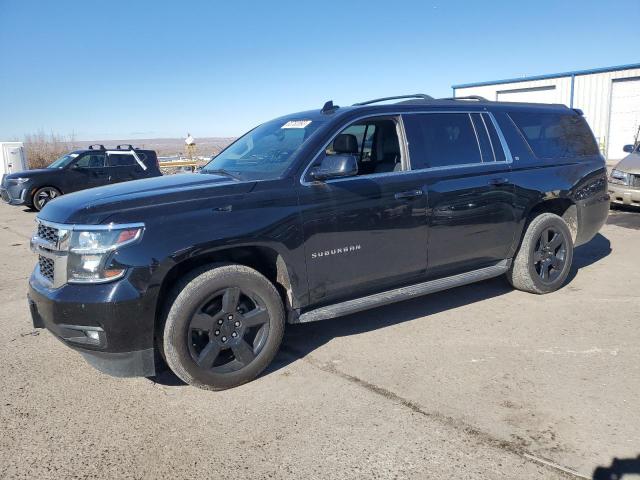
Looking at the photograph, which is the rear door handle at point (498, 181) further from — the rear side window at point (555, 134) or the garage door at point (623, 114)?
the garage door at point (623, 114)

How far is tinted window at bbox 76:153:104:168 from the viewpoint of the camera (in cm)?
1467

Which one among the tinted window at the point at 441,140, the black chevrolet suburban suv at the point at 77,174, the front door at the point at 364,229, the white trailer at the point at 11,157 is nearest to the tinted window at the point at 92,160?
the black chevrolet suburban suv at the point at 77,174

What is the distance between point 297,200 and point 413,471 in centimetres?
190

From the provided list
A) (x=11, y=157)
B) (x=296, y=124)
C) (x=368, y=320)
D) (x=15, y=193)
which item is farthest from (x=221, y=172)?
(x=11, y=157)

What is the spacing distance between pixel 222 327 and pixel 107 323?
0.73m

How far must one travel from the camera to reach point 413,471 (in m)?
2.60

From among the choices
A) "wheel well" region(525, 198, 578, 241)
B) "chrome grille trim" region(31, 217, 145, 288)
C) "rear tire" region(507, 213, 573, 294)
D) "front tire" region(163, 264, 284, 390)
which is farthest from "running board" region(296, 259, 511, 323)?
"chrome grille trim" region(31, 217, 145, 288)

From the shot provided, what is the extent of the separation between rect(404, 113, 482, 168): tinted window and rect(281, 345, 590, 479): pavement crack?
1.82 m

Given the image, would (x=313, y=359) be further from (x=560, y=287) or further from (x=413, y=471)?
(x=560, y=287)

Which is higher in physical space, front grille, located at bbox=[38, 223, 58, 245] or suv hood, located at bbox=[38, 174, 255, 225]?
suv hood, located at bbox=[38, 174, 255, 225]

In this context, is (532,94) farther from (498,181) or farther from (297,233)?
(297,233)

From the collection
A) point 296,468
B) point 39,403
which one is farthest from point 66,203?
point 296,468

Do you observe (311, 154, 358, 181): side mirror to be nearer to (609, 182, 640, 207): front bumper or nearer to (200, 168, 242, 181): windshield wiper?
(200, 168, 242, 181): windshield wiper

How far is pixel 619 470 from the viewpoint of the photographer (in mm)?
2574
